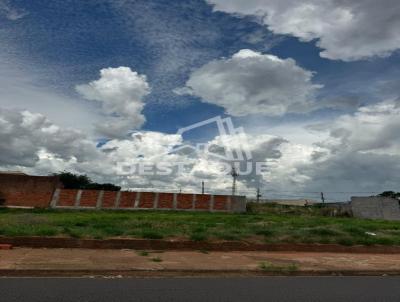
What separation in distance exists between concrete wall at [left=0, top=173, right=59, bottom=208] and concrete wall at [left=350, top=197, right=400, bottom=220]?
1393 inches

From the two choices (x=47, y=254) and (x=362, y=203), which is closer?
(x=47, y=254)

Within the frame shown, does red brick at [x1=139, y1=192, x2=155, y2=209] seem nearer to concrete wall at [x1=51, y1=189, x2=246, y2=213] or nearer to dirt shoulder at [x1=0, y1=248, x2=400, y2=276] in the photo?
concrete wall at [x1=51, y1=189, x2=246, y2=213]

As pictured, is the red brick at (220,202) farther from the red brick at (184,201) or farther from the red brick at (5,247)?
the red brick at (5,247)

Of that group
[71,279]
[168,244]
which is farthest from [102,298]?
[168,244]

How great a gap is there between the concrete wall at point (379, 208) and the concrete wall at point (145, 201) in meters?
14.1

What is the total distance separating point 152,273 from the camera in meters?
10.3

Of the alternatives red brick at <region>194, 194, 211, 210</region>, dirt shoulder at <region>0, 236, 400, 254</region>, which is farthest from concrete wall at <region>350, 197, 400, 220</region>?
dirt shoulder at <region>0, 236, 400, 254</region>

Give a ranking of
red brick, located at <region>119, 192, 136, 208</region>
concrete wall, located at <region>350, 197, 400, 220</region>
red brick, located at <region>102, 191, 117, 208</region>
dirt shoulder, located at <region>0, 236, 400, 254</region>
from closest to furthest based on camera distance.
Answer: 1. dirt shoulder, located at <region>0, 236, 400, 254</region>
2. red brick, located at <region>102, 191, 117, 208</region>
3. red brick, located at <region>119, 192, 136, 208</region>
4. concrete wall, located at <region>350, 197, 400, 220</region>

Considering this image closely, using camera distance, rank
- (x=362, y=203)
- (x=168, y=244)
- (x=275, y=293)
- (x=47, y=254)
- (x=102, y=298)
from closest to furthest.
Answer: (x=102, y=298), (x=275, y=293), (x=47, y=254), (x=168, y=244), (x=362, y=203)

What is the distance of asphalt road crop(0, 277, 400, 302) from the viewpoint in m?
7.63

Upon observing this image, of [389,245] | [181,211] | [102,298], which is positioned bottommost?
[102,298]

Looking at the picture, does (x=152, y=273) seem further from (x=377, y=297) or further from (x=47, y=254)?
(x=377, y=297)

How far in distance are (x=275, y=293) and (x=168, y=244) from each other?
6.10 meters

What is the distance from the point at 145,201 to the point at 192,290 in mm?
43369
